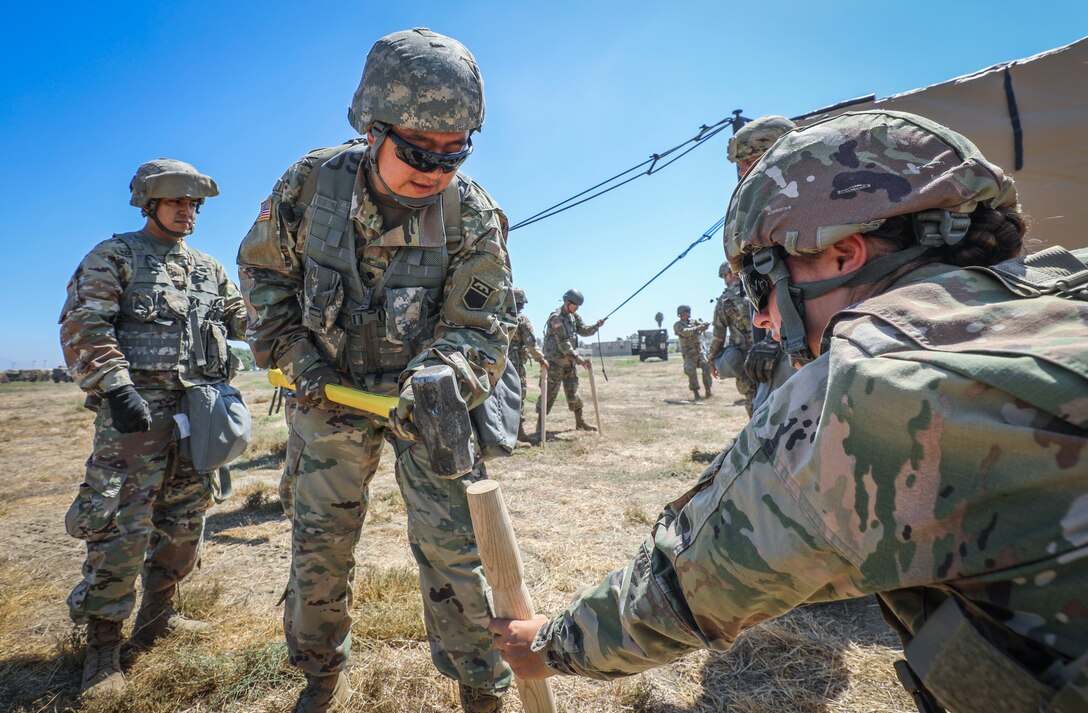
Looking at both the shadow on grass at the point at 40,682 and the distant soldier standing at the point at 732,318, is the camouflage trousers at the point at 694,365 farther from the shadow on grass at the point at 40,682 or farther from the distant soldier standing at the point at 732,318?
the shadow on grass at the point at 40,682

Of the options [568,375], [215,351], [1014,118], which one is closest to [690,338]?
[568,375]

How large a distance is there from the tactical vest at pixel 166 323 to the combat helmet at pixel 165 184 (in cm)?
22

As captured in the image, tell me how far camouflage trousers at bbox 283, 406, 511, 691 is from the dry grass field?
420 millimetres

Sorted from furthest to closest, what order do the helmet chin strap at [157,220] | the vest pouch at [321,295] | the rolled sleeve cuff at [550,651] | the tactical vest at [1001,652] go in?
the helmet chin strap at [157,220]
the vest pouch at [321,295]
the rolled sleeve cuff at [550,651]
the tactical vest at [1001,652]

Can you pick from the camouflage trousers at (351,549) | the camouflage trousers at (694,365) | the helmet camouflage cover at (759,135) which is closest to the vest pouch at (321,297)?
the camouflage trousers at (351,549)

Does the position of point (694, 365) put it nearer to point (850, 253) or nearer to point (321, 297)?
point (321, 297)

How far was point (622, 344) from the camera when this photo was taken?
57.4 m

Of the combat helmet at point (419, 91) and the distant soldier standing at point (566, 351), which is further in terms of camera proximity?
the distant soldier standing at point (566, 351)

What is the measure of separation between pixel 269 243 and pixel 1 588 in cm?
363

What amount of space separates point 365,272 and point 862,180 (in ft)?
6.82

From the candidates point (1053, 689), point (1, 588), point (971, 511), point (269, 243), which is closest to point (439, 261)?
point (269, 243)

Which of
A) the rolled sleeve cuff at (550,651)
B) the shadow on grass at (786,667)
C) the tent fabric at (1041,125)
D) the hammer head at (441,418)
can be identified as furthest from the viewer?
the tent fabric at (1041,125)

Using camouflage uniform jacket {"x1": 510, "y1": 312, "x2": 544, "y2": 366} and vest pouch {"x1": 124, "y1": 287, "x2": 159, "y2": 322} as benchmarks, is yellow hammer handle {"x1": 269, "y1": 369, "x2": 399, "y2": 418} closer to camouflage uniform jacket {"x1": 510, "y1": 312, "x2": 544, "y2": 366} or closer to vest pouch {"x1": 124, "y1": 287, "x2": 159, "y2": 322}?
vest pouch {"x1": 124, "y1": 287, "x2": 159, "y2": 322}

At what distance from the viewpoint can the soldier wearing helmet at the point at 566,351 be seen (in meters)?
11.4
